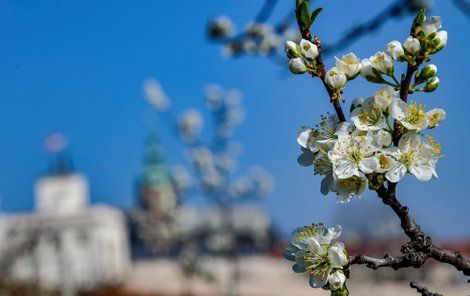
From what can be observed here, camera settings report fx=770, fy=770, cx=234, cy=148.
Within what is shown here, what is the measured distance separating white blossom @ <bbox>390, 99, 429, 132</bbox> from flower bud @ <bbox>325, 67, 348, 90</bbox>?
109 mm

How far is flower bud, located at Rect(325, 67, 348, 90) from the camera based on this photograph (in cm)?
146

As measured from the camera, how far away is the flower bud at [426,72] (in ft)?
4.83

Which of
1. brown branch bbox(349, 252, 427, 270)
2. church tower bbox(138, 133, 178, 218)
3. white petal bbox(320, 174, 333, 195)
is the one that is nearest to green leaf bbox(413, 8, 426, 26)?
white petal bbox(320, 174, 333, 195)

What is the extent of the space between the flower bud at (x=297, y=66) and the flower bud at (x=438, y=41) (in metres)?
0.24

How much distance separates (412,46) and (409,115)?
0.13 meters

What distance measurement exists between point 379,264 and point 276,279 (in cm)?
3460

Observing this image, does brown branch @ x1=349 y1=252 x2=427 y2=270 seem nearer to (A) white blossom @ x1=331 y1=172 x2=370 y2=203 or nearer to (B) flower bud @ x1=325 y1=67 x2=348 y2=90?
(A) white blossom @ x1=331 y1=172 x2=370 y2=203

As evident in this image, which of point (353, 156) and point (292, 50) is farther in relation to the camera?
point (292, 50)

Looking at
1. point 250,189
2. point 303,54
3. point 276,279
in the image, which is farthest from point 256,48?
point 276,279

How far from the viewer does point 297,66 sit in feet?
4.86

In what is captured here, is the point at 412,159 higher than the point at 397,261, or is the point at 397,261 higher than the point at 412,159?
the point at 412,159

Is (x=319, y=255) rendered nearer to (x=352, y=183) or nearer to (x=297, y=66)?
(x=352, y=183)

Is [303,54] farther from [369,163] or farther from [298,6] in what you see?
[369,163]

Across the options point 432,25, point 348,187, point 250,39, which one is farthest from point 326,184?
point 250,39
